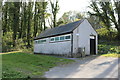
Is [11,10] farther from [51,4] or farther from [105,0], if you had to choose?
[105,0]

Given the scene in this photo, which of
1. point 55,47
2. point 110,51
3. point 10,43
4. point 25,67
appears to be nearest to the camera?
point 25,67

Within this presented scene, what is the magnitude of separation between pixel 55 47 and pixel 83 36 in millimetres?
4717

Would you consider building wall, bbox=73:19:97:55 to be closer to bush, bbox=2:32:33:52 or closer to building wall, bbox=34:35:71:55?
building wall, bbox=34:35:71:55

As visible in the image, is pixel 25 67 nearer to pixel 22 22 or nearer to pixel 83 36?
pixel 83 36

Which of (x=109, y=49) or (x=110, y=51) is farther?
(x=109, y=49)

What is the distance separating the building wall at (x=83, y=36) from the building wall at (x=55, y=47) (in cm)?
92

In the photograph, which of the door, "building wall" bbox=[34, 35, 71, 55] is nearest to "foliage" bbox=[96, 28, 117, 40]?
the door

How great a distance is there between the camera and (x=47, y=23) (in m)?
41.4

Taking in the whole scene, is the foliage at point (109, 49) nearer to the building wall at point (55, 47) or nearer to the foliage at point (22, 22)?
the building wall at point (55, 47)

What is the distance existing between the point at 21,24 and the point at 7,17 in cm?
462

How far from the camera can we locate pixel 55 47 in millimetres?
18734

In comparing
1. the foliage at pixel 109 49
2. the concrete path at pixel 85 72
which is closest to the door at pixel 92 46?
the foliage at pixel 109 49

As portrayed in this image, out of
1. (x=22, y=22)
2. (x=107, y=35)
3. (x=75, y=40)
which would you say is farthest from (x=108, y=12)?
(x=22, y=22)

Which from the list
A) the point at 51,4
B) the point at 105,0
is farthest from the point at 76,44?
the point at 51,4
